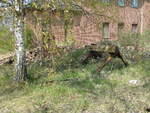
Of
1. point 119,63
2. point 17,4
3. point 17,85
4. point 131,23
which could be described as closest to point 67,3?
point 17,4

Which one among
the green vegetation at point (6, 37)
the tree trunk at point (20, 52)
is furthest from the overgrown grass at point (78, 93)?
the green vegetation at point (6, 37)

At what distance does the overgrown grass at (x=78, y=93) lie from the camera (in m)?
4.39

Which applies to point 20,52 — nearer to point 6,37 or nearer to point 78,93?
point 6,37

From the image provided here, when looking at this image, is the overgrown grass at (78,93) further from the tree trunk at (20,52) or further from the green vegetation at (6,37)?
the green vegetation at (6,37)

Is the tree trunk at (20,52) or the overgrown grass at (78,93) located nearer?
the overgrown grass at (78,93)

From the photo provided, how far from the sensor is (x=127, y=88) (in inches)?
218

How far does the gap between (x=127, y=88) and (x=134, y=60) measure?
343cm

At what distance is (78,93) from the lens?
5020 mm

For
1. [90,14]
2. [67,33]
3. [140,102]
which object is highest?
[90,14]

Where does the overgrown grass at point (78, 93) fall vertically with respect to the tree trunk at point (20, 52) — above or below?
below

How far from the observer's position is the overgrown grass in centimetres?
439

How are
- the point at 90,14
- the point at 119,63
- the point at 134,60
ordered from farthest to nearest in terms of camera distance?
the point at 134,60, the point at 119,63, the point at 90,14

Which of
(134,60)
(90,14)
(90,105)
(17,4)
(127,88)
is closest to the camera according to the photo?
(90,105)

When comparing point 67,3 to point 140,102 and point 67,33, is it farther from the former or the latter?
point 140,102
